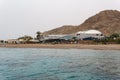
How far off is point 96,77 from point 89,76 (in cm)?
137

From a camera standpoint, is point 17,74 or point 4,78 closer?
point 4,78

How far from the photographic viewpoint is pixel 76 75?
4119cm

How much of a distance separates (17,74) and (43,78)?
5.38m

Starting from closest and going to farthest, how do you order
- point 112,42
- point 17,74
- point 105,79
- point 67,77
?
1. point 105,79
2. point 67,77
3. point 17,74
4. point 112,42

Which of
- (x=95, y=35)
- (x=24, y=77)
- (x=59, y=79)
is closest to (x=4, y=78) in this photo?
(x=24, y=77)

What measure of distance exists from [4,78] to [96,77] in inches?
437

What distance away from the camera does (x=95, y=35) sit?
180 metres

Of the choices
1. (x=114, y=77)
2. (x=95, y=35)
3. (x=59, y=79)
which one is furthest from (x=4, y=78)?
(x=95, y=35)

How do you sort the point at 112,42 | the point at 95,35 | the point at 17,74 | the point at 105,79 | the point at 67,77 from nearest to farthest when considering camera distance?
the point at 105,79 → the point at 67,77 → the point at 17,74 → the point at 112,42 → the point at 95,35

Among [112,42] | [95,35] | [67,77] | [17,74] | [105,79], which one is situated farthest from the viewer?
[95,35]

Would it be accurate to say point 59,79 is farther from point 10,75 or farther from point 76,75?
point 10,75

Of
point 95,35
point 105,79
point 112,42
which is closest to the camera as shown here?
point 105,79

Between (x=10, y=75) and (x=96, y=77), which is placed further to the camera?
(x=10, y=75)

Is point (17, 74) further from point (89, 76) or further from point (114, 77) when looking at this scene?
point (114, 77)
